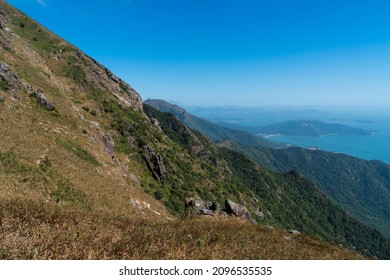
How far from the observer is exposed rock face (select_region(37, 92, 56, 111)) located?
3350 cm

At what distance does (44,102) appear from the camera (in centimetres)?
3375

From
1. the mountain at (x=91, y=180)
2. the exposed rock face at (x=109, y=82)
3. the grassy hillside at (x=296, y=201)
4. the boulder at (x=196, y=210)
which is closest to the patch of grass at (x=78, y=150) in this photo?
the mountain at (x=91, y=180)

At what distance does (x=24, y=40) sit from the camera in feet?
193

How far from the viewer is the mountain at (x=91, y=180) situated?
18.7 feet

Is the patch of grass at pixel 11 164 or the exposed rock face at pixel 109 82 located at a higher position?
the exposed rock face at pixel 109 82

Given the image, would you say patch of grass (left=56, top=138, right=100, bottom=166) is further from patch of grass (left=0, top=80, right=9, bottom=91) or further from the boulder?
the boulder

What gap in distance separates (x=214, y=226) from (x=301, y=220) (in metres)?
127

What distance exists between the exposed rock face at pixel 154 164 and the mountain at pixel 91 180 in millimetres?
244

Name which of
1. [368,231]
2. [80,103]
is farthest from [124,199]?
[368,231]

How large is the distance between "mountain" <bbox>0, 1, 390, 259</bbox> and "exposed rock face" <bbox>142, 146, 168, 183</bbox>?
0.80 feet

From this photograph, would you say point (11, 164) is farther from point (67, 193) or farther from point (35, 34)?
point (35, 34)

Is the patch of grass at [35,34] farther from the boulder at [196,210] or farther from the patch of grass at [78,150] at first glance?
Answer: the boulder at [196,210]

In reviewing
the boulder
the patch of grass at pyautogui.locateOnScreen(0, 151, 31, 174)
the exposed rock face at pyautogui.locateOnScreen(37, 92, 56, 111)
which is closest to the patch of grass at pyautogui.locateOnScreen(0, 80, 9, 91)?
the exposed rock face at pyautogui.locateOnScreen(37, 92, 56, 111)
